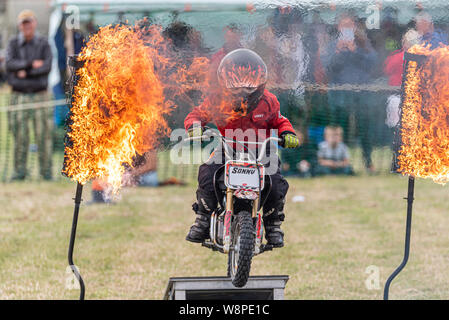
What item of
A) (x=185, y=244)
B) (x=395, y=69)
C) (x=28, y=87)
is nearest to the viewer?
(x=395, y=69)

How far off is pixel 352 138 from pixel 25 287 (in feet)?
32.3

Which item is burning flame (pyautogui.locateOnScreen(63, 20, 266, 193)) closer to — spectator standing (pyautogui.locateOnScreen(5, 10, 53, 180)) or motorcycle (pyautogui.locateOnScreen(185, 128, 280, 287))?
motorcycle (pyautogui.locateOnScreen(185, 128, 280, 287))

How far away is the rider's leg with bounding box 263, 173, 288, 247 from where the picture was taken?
6.21 m

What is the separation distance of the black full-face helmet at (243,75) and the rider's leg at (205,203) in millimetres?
716

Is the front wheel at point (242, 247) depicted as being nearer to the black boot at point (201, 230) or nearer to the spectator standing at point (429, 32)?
the black boot at point (201, 230)

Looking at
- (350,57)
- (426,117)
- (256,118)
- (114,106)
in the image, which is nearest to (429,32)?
(426,117)

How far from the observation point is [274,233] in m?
6.31

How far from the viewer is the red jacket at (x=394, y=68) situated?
7502 millimetres

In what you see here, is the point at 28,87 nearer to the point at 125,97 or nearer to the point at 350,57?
the point at 350,57

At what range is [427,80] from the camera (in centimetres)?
638

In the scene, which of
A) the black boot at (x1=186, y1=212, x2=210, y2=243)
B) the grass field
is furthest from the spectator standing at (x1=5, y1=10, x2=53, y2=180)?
the black boot at (x1=186, y1=212, x2=210, y2=243)

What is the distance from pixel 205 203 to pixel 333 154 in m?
9.86

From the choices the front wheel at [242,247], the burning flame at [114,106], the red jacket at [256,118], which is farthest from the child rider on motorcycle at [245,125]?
the burning flame at [114,106]
